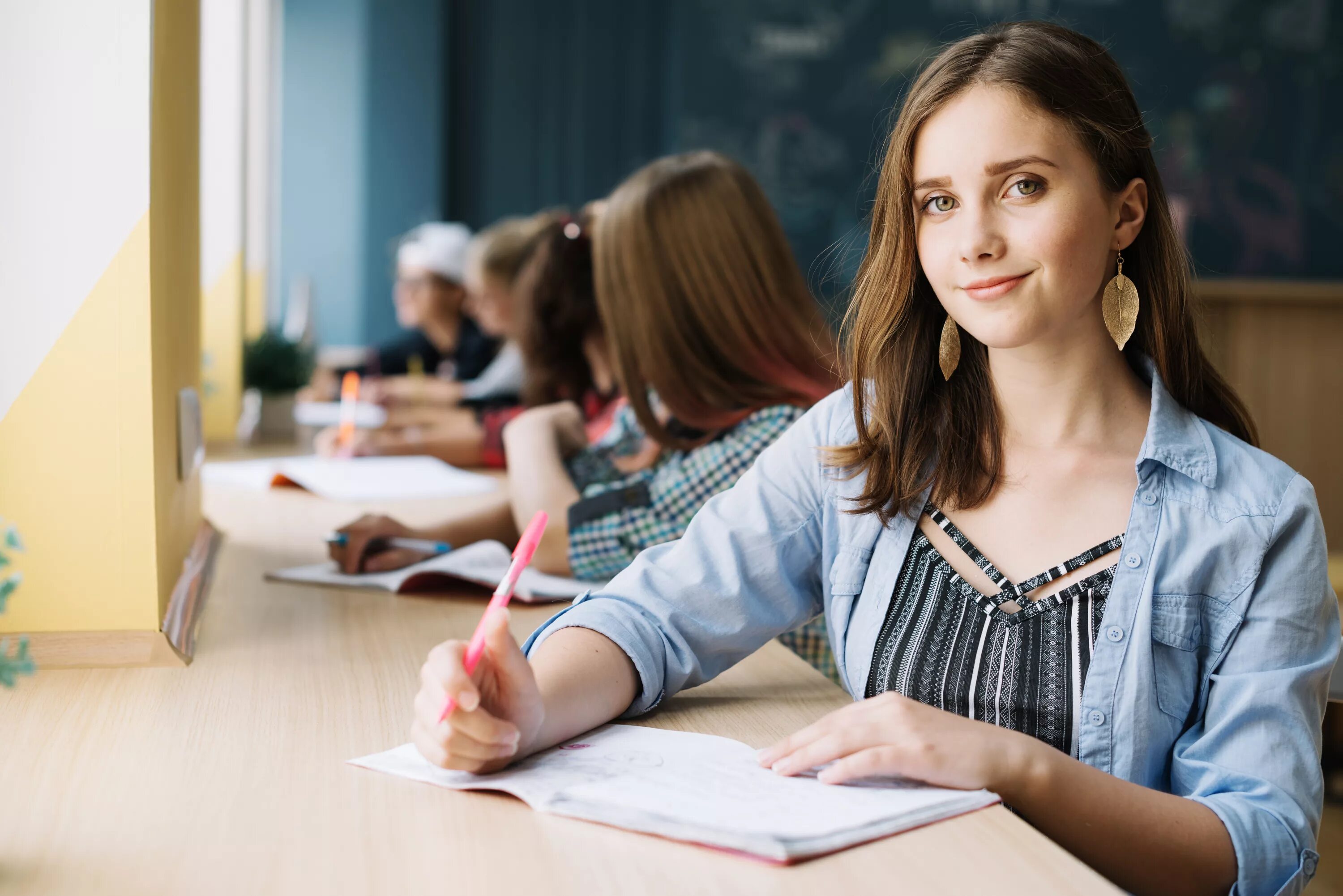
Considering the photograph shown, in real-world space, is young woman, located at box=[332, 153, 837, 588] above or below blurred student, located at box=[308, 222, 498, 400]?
above

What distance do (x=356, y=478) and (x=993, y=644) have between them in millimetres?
1608

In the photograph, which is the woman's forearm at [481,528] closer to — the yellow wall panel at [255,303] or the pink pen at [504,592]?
the pink pen at [504,592]

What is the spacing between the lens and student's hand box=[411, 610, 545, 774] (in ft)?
2.59

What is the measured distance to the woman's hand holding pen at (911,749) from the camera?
80cm

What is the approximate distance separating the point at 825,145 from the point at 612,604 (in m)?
3.92

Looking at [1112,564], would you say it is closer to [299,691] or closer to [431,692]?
[431,692]

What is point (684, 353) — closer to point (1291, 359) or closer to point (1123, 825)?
point (1123, 825)

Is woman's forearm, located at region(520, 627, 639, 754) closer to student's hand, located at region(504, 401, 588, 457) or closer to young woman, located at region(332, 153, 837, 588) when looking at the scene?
young woman, located at region(332, 153, 837, 588)

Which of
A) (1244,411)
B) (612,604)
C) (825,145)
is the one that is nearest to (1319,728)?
(1244,411)

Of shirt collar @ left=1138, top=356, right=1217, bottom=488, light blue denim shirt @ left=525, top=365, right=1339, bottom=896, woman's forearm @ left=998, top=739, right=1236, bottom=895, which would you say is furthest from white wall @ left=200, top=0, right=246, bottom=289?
woman's forearm @ left=998, top=739, right=1236, bottom=895

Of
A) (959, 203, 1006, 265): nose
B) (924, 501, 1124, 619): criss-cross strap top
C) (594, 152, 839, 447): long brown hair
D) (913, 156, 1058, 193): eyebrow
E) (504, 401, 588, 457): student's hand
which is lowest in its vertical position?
(504, 401, 588, 457): student's hand

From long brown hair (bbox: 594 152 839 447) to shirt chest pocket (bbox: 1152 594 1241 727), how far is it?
0.81 m

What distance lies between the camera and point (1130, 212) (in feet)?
3.44

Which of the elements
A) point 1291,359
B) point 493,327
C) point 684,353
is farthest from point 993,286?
point 1291,359
